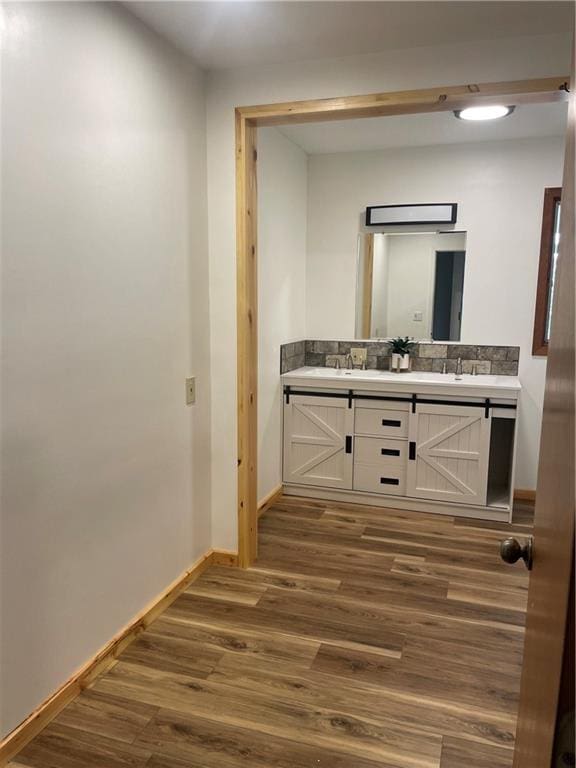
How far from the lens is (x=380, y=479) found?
405 cm

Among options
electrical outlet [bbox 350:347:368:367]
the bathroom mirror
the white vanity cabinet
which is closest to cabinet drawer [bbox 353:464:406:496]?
the white vanity cabinet

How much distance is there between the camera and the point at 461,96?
2455 millimetres

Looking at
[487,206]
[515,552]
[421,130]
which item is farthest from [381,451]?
[515,552]

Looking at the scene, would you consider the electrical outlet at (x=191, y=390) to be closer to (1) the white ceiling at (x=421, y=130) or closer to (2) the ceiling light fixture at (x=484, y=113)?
(1) the white ceiling at (x=421, y=130)

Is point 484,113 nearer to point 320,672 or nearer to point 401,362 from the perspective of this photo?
point 401,362

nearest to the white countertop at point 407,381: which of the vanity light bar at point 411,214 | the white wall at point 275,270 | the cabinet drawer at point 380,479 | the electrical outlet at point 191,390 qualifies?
the white wall at point 275,270

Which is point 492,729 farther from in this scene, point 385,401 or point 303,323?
point 303,323

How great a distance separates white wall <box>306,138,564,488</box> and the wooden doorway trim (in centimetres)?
163

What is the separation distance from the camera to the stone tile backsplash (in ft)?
13.9

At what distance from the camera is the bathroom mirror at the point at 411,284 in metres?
4.30

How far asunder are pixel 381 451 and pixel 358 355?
0.90 meters

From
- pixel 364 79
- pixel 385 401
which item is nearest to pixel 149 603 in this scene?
pixel 385 401

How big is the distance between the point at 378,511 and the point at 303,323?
5.34ft

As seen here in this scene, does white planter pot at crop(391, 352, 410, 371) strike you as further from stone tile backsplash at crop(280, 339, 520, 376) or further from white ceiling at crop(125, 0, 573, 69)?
white ceiling at crop(125, 0, 573, 69)
